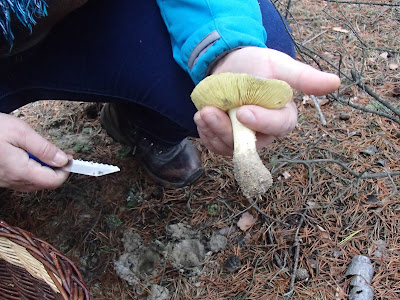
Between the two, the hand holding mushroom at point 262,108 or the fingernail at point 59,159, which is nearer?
the hand holding mushroom at point 262,108

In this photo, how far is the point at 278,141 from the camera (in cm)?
216

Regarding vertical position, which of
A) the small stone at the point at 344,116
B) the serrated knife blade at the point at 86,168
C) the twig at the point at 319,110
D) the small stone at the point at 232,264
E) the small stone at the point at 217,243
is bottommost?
the small stone at the point at 232,264

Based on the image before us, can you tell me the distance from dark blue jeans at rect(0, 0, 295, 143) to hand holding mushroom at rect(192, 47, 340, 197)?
37 cm

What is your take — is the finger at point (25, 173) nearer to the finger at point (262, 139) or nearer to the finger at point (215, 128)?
the finger at point (215, 128)

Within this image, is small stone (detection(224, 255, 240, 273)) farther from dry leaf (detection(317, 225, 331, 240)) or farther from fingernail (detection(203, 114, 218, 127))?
fingernail (detection(203, 114, 218, 127))

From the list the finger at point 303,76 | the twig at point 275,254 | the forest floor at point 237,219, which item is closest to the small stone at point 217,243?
the forest floor at point 237,219

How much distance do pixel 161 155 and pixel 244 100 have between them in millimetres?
994

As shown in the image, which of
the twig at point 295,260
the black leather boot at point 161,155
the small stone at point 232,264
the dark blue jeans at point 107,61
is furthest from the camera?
the black leather boot at point 161,155

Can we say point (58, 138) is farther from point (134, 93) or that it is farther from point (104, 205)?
point (134, 93)

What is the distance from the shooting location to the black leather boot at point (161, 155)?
1947 millimetres

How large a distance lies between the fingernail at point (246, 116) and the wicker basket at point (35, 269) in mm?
742

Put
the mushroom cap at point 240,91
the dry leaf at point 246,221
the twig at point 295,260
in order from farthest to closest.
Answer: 1. the dry leaf at point 246,221
2. the twig at point 295,260
3. the mushroom cap at point 240,91

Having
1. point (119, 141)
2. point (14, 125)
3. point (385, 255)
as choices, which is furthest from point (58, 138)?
point (385, 255)

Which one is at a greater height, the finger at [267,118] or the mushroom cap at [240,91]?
the mushroom cap at [240,91]
